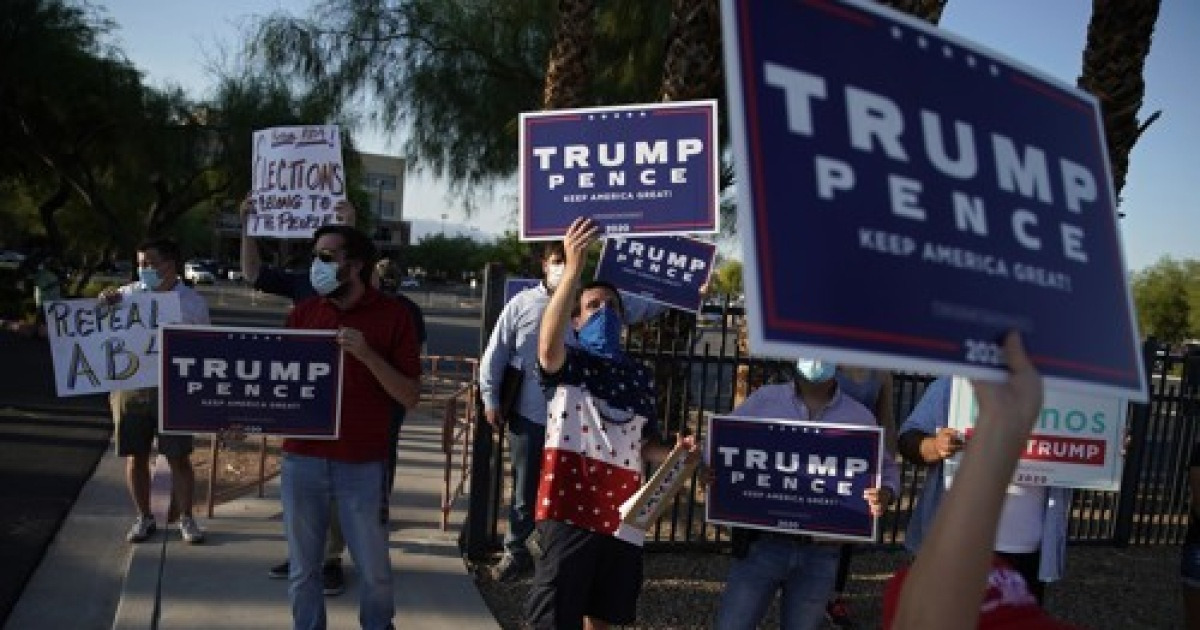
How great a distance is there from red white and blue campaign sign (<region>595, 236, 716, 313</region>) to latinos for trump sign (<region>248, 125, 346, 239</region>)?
6.21ft

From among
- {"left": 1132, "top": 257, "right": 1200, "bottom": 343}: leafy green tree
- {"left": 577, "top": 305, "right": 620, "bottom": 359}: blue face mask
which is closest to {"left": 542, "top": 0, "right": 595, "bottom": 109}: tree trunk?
{"left": 577, "top": 305, "right": 620, "bottom": 359}: blue face mask

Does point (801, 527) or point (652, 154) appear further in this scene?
point (652, 154)

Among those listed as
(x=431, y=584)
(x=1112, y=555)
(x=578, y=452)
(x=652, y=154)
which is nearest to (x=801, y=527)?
(x=578, y=452)

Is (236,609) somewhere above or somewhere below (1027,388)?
below

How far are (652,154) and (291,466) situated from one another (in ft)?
6.94

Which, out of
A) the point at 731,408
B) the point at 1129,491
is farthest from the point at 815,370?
the point at 1129,491

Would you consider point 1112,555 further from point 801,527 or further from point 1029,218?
point 1029,218

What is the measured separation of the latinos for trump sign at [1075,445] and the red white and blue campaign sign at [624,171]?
1.42m

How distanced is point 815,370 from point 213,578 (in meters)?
3.71

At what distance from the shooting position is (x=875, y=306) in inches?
64.2

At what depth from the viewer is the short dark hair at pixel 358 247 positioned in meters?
4.23

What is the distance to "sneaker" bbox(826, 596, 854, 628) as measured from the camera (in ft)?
18.6

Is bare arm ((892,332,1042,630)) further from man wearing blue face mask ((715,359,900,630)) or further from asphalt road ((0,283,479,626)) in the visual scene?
asphalt road ((0,283,479,626))

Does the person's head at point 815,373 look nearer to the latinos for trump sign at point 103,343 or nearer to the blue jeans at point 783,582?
the blue jeans at point 783,582
